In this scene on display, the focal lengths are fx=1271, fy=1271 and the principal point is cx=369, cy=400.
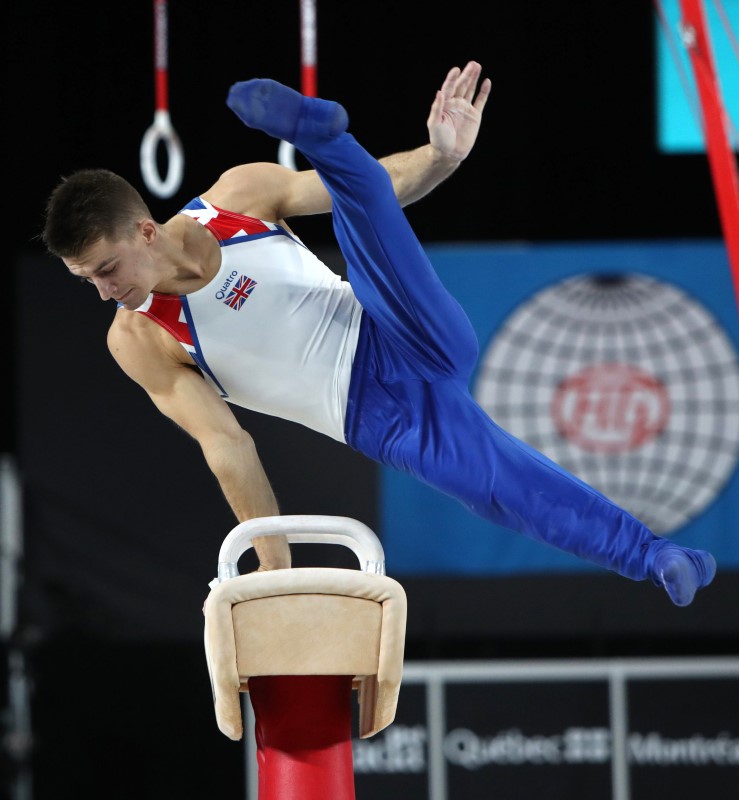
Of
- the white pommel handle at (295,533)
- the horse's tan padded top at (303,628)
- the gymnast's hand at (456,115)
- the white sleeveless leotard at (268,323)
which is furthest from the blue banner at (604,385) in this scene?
the horse's tan padded top at (303,628)

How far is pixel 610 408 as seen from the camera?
18.5 feet

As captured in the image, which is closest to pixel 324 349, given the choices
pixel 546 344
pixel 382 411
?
pixel 382 411

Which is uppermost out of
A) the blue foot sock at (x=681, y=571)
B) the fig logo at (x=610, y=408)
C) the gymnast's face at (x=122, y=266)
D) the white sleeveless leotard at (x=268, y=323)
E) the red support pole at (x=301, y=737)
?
the gymnast's face at (x=122, y=266)

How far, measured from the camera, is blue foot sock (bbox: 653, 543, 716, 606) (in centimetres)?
256

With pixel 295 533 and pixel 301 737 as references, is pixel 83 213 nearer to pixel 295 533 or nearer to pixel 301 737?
pixel 295 533

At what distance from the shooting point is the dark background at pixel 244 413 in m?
5.70

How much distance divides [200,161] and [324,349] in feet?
9.77

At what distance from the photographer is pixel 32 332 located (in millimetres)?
5707

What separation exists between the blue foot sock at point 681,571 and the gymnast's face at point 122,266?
1238 millimetres

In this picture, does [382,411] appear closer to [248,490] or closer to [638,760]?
[248,490]

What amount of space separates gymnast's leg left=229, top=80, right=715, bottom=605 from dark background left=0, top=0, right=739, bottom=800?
267 centimetres

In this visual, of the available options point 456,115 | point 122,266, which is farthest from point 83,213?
point 456,115

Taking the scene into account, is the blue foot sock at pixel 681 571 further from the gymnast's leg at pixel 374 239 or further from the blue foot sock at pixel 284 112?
the blue foot sock at pixel 284 112

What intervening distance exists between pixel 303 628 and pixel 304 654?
0.05 m
